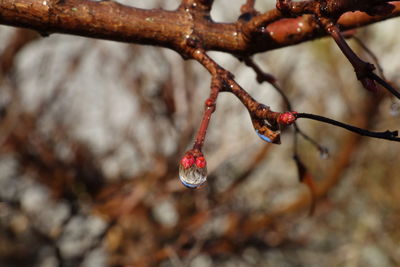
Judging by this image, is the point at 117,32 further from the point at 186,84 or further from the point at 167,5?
the point at 167,5

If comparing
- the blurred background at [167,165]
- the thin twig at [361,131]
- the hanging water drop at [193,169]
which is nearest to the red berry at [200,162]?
the hanging water drop at [193,169]

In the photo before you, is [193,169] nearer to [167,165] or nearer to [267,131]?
[267,131]

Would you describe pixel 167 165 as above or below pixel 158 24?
below

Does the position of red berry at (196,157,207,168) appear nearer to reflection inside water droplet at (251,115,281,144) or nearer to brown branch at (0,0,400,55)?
reflection inside water droplet at (251,115,281,144)

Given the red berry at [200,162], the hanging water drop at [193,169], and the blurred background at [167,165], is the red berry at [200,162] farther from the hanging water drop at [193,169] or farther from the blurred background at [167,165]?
the blurred background at [167,165]

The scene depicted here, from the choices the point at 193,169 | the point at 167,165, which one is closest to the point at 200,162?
A: the point at 193,169

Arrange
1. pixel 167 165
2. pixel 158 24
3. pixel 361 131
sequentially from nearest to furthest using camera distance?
pixel 361 131 < pixel 158 24 < pixel 167 165

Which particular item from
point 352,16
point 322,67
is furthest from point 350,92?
point 352,16
